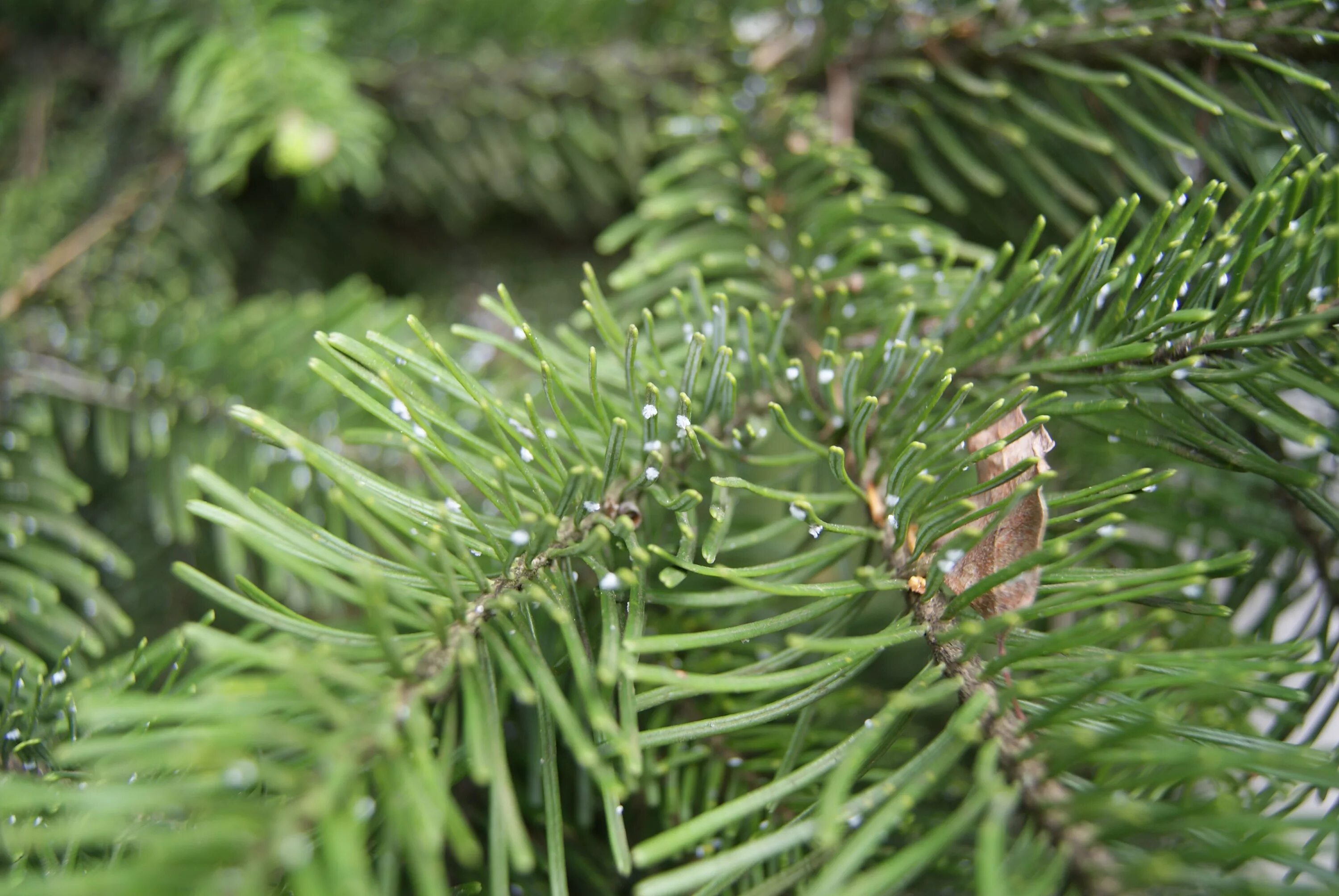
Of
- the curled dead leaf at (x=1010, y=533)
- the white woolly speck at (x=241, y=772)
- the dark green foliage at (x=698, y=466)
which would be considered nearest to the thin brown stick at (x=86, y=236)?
the dark green foliage at (x=698, y=466)

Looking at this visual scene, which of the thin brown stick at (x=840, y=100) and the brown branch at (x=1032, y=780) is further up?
the thin brown stick at (x=840, y=100)

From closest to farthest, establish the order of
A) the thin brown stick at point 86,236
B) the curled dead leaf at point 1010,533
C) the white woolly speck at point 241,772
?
the white woolly speck at point 241,772 < the curled dead leaf at point 1010,533 < the thin brown stick at point 86,236

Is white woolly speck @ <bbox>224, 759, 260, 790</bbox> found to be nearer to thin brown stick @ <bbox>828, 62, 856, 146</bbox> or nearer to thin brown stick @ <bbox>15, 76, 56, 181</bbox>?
thin brown stick @ <bbox>828, 62, 856, 146</bbox>

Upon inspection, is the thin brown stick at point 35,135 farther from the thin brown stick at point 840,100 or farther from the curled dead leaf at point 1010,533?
the curled dead leaf at point 1010,533

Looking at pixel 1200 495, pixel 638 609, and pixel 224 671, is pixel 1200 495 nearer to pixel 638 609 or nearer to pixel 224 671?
pixel 638 609

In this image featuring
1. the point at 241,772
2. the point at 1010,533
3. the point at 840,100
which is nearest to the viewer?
the point at 241,772

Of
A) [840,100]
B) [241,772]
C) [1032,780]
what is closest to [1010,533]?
[1032,780]

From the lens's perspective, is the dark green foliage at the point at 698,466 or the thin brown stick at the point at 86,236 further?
the thin brown stick at the point at 86,236

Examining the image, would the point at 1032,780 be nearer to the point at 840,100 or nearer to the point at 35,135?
the point at 840,100
